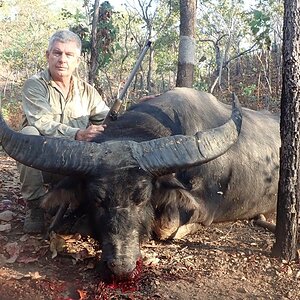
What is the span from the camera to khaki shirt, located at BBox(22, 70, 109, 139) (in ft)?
15.3

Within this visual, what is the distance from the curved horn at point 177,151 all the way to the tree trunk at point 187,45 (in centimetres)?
482

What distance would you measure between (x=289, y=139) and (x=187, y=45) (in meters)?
5.17

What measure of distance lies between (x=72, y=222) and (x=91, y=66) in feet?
21.0

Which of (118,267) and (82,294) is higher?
(118,267)

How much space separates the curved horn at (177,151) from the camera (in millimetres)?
3598

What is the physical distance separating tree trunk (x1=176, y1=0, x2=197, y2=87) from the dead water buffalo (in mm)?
3428

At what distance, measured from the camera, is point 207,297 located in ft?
10.9

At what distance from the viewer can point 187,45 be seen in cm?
854

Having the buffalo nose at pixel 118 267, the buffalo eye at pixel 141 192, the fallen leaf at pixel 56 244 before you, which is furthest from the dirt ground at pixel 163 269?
the buffalo eye at pixel 141 192

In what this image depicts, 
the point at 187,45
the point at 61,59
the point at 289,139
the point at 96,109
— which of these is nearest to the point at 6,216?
the point at 96,109

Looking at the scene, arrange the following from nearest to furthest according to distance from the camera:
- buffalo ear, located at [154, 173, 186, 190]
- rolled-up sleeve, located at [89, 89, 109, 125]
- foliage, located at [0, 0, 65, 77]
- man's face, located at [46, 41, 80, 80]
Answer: buffalo ear, located at [154, 173, 186, 190] < man's face, located at [46, 41, 80, 80] < rolled-up sleeve, located at [89, 89, 109, 125] < foliage, located at [0, 0, 65, 77]

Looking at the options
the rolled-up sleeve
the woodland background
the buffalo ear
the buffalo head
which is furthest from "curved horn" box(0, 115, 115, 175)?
the woodland background

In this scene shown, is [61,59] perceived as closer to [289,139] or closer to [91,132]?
[91,132]

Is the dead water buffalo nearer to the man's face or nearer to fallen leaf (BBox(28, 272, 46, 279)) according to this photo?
fallen leaf (BBox(28, 272, 46, 279))
